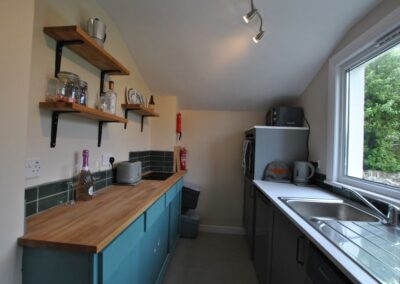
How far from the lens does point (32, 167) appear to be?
1.19 m

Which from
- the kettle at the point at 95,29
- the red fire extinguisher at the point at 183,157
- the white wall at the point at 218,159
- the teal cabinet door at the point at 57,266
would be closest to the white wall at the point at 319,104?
the white wall at the point at 218,159

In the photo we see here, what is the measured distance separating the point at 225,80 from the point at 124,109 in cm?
129

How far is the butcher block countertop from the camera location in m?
0.90

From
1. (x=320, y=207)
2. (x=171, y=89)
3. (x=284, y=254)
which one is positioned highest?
(x=171, y=89)

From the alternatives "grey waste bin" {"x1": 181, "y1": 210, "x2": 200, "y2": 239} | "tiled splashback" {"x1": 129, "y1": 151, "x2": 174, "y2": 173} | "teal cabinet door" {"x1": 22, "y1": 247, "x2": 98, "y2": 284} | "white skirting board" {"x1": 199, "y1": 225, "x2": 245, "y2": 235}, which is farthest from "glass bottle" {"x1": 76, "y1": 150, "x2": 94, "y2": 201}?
"white skirting board" {"x1": 199, "y1": 225, "x2": 245, "y2": 235}

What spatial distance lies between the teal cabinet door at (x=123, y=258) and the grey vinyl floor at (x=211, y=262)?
1.01 m

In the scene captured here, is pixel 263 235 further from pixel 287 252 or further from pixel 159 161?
pixel 159 161

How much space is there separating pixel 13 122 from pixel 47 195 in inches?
22.5

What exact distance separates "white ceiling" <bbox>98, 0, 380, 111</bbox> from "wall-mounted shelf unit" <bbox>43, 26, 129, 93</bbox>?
606mm

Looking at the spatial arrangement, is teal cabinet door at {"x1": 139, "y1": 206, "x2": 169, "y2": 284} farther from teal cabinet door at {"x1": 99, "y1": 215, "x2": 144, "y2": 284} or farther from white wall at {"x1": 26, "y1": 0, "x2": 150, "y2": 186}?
white wall at {"x1": 26, "y1": 0, "x2": 150, "y2": 186}

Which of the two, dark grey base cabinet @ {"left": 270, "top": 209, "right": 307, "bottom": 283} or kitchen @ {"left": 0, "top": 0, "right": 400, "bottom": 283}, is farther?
dark grey base cabinet @ {"left": 270, "top": 209, "right": 307, "bottom": 283}

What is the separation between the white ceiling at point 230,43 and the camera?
1.90m

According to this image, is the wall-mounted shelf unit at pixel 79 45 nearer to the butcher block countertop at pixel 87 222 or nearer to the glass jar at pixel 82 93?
the glass jar at pixel 82 93

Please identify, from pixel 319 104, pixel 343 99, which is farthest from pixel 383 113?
pixel 319 104
